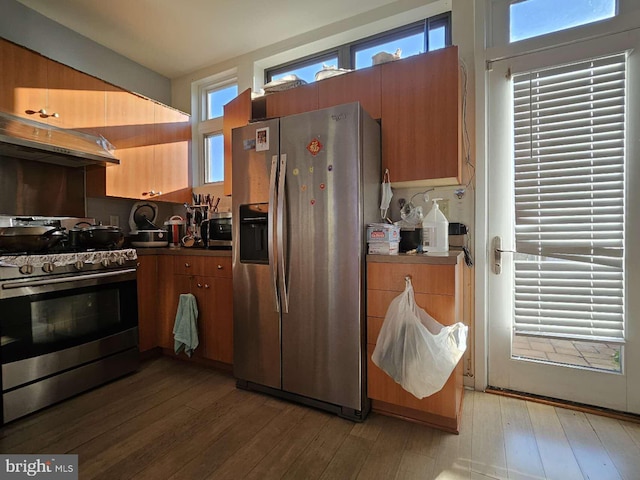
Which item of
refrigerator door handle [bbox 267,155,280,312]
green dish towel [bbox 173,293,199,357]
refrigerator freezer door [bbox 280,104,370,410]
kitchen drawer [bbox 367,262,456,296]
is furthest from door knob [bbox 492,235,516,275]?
green dish towel [bbox 173,293,199,357]

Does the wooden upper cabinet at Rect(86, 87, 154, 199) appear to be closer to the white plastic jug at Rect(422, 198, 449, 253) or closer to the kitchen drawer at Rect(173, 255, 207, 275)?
the kitchen drawer at Rect(173, 255, 207, 275)

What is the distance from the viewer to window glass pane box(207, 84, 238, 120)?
11.1 feet

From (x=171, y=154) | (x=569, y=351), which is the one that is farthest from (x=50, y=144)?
(x=569, y=351)

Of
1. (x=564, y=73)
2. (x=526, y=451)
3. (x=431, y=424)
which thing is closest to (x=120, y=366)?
(x=431, y=424)

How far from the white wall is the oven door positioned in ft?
6.39

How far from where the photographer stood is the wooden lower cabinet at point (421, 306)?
1.58 meters

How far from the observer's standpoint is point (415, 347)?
1.54 meters

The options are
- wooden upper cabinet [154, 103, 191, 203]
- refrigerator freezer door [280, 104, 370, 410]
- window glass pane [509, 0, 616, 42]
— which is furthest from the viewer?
wooden upper cabinet [154, 103, 191, 203]

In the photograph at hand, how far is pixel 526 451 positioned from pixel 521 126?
181 centimetres

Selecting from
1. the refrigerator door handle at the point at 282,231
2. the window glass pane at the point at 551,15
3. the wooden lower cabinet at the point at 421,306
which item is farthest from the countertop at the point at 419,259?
the window glass pane at the point at 551,15

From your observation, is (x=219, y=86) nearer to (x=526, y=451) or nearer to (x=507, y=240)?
(x=507, y=240)

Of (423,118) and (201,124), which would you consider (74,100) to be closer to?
(201,124)

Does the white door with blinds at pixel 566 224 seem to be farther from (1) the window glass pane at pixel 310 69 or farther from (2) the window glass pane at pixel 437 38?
(1) the window glass pane at pixel 310 69

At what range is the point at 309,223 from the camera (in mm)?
1822
